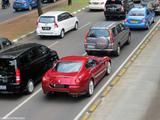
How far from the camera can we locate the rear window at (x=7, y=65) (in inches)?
688

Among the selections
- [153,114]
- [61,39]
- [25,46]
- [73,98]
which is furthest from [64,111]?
[61,39]

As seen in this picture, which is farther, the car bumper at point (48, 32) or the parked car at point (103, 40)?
the car bumper at point (48, 32)

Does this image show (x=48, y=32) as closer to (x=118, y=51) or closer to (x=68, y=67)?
(x=118, y=51)

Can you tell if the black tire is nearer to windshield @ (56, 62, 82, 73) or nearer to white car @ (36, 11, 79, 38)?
windshield @ (56, 62, 82, 73)

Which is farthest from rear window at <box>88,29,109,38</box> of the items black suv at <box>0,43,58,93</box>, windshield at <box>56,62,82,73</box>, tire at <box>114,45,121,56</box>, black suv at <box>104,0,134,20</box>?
black suv at <box>104,0,134,20</box>

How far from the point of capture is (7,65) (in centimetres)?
1759

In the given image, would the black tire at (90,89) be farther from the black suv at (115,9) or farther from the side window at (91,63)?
the black suv at (115,9)

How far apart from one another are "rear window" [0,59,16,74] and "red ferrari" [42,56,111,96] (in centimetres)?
130

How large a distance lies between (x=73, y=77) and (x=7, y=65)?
8.92ft

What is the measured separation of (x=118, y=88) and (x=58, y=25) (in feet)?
41.8

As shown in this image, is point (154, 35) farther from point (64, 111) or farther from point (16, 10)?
point (16, 10)

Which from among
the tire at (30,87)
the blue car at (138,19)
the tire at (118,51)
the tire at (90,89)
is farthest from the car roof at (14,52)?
the blue car at (138,19)

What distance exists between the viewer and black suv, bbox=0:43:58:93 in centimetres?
1742

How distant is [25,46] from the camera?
1925 cm
